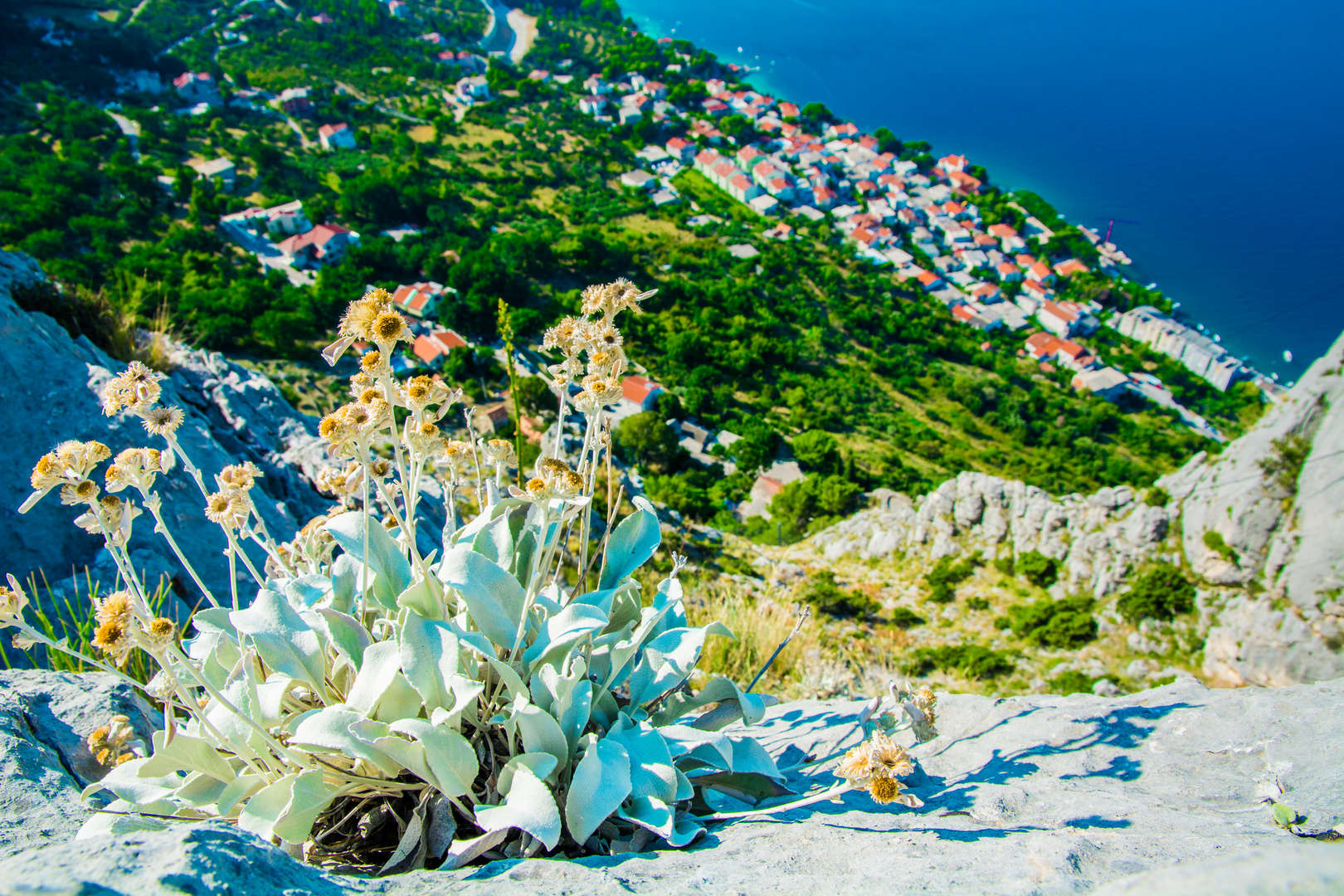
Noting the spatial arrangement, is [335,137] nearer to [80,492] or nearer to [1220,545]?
[1220,545]

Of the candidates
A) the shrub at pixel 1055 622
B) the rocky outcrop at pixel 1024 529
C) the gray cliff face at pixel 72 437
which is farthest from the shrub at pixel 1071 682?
the gray cliff face at pixel 72 437

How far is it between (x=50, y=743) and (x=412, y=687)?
1173mm

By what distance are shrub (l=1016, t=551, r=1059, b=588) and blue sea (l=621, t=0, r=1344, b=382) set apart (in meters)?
40.5

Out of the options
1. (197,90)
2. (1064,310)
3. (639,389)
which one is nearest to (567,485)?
(639,389)

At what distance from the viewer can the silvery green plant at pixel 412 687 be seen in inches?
59.7

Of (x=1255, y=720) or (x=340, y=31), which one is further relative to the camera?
(x=340, y=31)

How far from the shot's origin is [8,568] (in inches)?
117

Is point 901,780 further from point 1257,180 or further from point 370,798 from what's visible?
point 1257,180

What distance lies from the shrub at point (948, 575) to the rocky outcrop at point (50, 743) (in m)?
12.5

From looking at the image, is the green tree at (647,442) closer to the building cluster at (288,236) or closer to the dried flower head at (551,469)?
the building cluster at (288,236)

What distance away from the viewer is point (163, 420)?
1734 millimetres

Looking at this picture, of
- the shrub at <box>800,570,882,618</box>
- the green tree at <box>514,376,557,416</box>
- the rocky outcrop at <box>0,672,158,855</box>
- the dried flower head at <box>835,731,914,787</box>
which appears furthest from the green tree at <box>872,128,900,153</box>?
the rocky outcrop at <box>0,672,158,855</box>

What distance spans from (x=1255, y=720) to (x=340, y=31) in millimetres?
94211

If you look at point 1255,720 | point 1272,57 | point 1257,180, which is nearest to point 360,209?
point 1255,720
